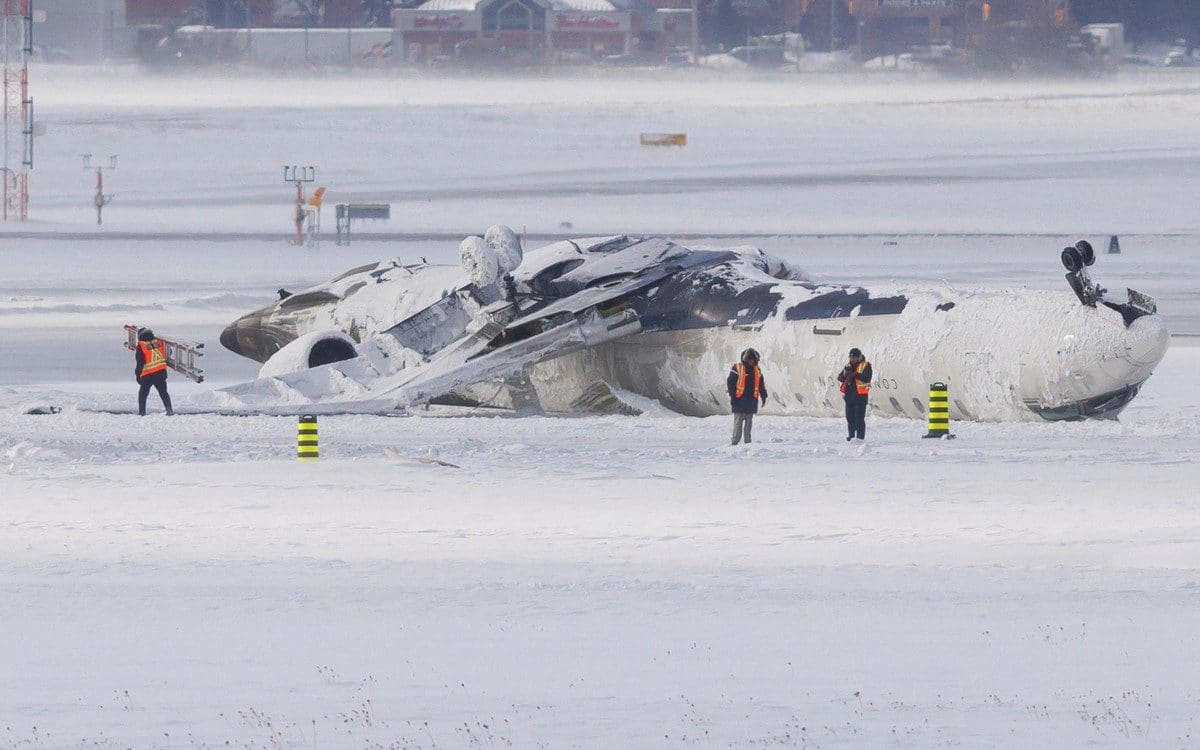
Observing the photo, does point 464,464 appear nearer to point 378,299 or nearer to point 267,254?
point 378,299

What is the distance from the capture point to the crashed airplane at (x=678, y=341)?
25.6 m

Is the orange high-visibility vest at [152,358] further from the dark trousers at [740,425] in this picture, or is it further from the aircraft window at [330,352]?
the dark trousers at [740,425]

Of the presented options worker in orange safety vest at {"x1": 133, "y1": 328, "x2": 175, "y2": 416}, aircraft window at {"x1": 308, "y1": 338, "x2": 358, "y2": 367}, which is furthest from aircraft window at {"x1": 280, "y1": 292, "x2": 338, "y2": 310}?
worker in orange safety vest at {"x1": 133, "y1": 328, "x2": 175, "y2": 416}

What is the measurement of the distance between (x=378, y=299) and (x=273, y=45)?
350 feet

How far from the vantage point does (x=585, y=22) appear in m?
134

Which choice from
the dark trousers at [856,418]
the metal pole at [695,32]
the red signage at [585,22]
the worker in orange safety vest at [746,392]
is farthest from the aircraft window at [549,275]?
the metal pole at [695,32]

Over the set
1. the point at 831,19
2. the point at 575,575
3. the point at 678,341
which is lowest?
the point at 575,575

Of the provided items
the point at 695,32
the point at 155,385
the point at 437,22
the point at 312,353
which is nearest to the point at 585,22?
the point at 695,32

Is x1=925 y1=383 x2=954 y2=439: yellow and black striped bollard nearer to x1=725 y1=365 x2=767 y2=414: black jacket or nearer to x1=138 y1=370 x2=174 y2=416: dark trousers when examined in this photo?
x1=725 y1=365 x2=767 y2=414: black jacket

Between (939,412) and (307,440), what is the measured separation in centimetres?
836

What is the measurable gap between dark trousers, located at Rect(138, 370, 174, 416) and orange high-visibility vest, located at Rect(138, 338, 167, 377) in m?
0.08

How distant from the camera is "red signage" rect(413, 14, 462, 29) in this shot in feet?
438

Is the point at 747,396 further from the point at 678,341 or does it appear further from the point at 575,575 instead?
the point at 575,575

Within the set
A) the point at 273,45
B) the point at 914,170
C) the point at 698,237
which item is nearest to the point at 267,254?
the point at 698,237
